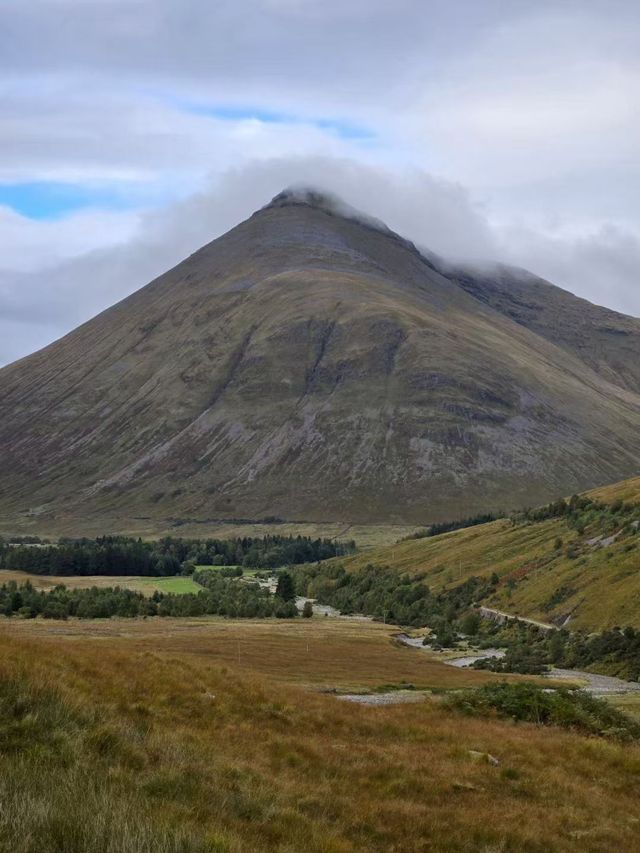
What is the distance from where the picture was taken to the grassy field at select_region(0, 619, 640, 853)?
13.6 meters

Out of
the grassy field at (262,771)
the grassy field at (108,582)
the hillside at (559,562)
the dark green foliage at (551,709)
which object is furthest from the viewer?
the grassy field at (108,582)

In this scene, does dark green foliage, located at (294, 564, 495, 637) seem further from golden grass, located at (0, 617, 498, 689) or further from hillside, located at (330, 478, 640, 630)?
golden grass, located at (0, 617, 498, 689)

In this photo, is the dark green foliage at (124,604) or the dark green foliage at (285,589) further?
the dark green foliage at (285,589)

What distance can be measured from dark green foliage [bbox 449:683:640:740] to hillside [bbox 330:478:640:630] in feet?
149

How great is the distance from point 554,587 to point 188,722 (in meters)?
79.4

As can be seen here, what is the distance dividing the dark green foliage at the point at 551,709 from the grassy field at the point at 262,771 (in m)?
1.39

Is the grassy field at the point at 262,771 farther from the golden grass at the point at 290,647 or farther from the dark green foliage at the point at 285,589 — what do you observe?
the dark green foliage at the point at 285,589

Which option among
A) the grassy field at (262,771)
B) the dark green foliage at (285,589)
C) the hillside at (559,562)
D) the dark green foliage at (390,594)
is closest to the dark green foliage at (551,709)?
the grassy field at (262,771)

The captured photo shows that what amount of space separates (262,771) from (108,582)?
156687 mm

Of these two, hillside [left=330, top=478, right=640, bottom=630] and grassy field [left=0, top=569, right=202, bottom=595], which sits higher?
hillside [left=330, top=478, right=640, bottom=630]

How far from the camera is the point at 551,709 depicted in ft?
113

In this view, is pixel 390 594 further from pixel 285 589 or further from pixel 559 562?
pixel 559 562

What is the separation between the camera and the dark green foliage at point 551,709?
3362 cm

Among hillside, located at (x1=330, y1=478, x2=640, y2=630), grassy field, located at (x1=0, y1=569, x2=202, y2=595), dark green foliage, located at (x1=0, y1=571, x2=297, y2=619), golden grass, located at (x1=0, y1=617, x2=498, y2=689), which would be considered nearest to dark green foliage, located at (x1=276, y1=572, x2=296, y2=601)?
dark green foliage, located at (x1=0, y1=571, x2=297, y2=619)
